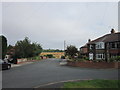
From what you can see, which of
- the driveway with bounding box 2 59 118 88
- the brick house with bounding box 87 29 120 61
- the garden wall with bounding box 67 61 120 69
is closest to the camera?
the driveway with bounding box 2 59 118 88

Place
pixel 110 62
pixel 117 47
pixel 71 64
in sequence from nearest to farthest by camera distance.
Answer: pixel 110 62, pixel 71 64, pixel 117 47

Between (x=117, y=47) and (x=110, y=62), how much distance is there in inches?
521

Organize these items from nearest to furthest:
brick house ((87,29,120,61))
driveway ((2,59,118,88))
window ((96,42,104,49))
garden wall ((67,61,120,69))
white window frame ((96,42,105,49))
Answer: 1. driveway ((2,59,118,88))
2. garden wall ((67,61,120,69))
3. brick house ((87,29,120,61))
4. white window frame ((96,42,105,49))
5. window ((96,42,104,49))

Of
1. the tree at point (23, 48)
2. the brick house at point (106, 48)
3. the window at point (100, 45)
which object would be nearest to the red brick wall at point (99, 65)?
the brick house at point (106, 48)

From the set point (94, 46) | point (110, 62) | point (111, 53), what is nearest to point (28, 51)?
point (94, 46)

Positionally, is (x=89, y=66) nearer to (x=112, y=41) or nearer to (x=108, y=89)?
(x=112, y=41)

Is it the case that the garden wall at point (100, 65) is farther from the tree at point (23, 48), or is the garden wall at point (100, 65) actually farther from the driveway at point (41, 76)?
the tree at point (23, 48)

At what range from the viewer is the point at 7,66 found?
2186 centimetres

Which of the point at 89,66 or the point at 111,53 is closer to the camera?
the point at 89,66

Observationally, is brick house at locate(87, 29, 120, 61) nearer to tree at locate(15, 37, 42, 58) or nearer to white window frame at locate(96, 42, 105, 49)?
white window frame at locate(96, 42, 105, 49)

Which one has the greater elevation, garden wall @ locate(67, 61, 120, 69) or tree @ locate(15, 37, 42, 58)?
tree @ locate(15, 37, 42, 58)

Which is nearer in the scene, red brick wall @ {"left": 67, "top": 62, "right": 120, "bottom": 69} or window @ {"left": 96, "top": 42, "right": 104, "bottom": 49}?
red brick wall @ {"left": 67, "top": 62, "right": 120, "bottom": 69}

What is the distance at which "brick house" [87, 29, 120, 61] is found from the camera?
1414 inches

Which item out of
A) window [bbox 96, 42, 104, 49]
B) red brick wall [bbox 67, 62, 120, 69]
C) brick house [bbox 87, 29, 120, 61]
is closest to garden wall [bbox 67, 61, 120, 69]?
red brick wall [bbox 67, 62, 120, 69]
